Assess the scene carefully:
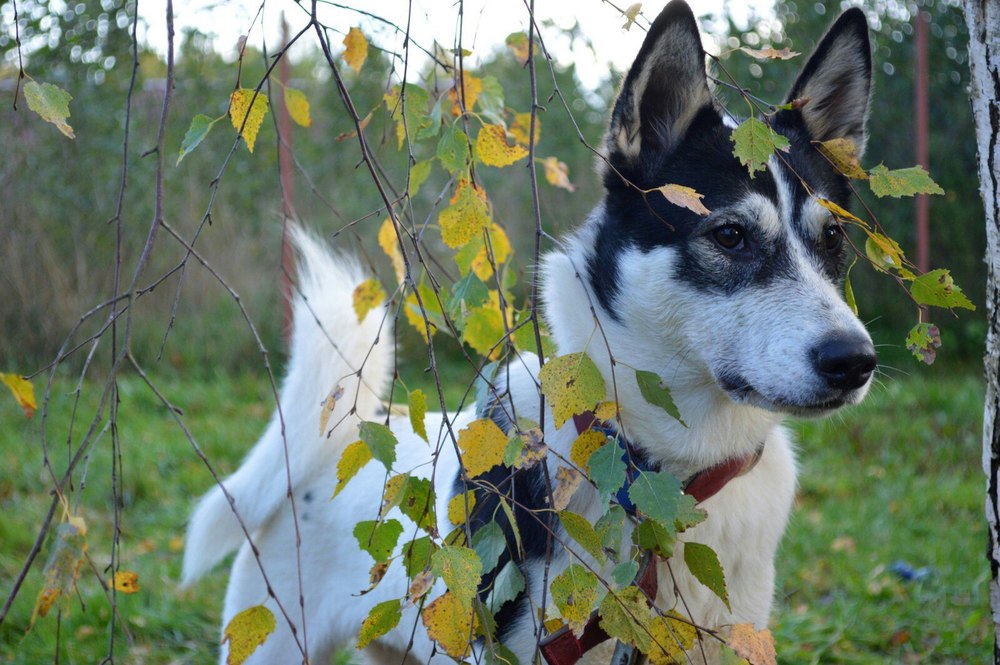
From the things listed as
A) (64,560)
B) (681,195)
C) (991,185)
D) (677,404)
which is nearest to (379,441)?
(64,560)

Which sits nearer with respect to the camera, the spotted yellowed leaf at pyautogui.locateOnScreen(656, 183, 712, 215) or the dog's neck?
the spotted yellowed leaf at pyautogui.locateOnScreen(656, 183, 712, 215)

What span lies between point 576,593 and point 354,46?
98 centimetres

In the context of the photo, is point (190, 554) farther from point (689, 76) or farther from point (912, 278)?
point (912, 278)

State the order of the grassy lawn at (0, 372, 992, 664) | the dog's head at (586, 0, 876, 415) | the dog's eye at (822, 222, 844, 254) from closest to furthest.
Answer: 1. the dog's head at (586, 0, 876, 415)
2. the dog's eye at (822, 222, 844, 254)
3. the grassy lawn at (0, 372, 992, 664)

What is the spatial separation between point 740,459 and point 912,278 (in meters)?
0.63

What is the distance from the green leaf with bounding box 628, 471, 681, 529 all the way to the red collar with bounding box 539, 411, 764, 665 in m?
0.09

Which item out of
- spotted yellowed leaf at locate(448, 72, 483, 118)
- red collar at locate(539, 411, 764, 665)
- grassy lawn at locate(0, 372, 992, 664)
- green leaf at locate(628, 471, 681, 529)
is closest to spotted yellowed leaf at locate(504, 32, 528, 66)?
spotted yellowed leaf at locate(448, 72, 483, 118)

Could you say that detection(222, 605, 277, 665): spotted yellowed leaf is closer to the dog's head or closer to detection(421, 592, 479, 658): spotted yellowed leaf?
detection(421, 592, 479, 658): spotted yellowed leaf

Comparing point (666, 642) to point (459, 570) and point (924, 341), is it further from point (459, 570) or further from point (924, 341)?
point (924, 341)

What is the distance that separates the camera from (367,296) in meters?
2.01

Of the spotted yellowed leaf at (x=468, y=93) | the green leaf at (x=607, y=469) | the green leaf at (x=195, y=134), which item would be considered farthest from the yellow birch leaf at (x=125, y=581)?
the spotted yellowed leaf at (x=468, y=93)

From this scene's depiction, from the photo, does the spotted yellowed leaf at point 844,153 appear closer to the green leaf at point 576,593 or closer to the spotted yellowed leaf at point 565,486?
the spotted yellowed leaf at point 565,486

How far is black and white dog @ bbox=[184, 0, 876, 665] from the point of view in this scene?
5.66 feet

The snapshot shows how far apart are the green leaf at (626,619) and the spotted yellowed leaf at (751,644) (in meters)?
0.16
